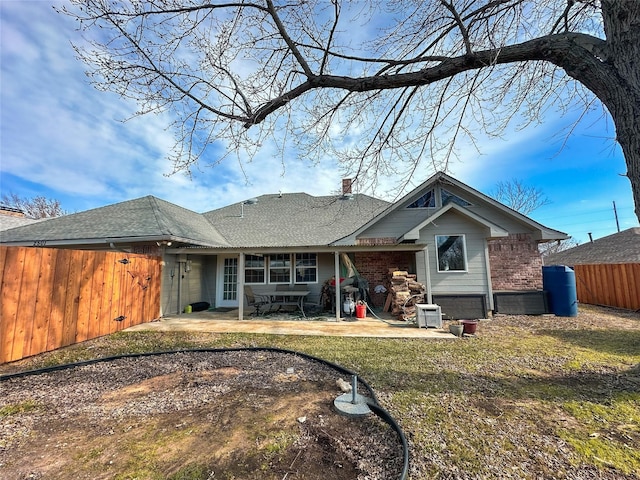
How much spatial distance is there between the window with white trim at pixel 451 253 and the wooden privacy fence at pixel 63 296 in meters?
9.77

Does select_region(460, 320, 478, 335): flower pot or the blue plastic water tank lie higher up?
the blue plastic water tank

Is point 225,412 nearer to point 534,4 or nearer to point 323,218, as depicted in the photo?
point 534,4

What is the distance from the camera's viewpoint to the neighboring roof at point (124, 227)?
924cm

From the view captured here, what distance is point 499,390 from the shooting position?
3.81 metres

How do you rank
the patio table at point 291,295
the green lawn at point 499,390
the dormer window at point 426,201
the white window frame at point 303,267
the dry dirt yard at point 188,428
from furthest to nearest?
the white window frame at point 303,267 → the dormer window at point 426,201 → the patio table at point 291,295 → the green lawn at point 499,390 → the dry dirt yard at point 188,428

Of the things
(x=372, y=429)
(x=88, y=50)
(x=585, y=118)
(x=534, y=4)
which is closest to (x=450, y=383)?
(x=372, y=429)

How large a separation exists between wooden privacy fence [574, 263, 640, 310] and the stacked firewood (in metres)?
8.12

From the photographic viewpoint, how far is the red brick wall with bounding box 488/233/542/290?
10523 millimetres

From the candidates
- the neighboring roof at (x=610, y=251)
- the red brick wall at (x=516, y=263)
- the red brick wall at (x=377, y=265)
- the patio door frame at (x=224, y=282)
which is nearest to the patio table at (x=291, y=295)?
the patio door frame at (x=224, y=282)

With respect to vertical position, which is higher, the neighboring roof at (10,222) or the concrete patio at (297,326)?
the neighboring roof at (10,222)

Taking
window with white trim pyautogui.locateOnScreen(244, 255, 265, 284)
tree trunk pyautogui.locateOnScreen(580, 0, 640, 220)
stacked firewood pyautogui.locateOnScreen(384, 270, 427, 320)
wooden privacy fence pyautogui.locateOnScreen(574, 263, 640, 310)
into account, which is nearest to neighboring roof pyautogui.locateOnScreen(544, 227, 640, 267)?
wooden privacy fence pyautogui.locateOnScreen(574, 263, 640, 310)

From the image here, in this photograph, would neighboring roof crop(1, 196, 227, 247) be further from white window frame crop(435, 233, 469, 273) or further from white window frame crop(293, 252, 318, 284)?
white window frame crop(435, 233, 469, 273)

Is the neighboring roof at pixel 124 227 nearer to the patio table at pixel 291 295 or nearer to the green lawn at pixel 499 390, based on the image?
the patio table at pixel 291 295

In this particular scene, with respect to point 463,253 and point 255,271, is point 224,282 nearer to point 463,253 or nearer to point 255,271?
point 255,271
